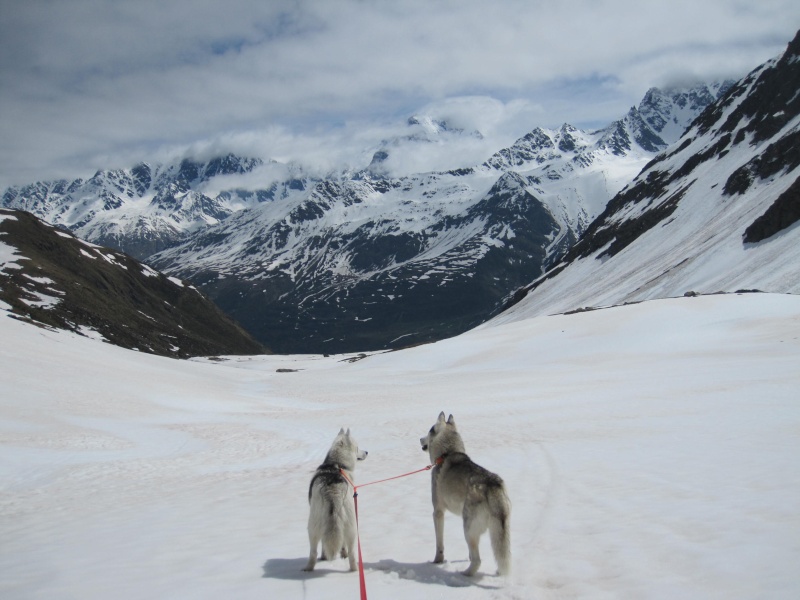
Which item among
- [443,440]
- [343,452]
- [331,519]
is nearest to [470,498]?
[443,440]

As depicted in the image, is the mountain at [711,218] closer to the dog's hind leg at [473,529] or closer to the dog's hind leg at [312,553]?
the dog's hind leg at [473,529]

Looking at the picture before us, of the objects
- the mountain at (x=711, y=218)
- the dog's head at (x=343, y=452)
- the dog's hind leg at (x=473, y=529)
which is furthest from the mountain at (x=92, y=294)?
the dog's hind leg at (x=473, y=529)

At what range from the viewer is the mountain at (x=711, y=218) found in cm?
8031

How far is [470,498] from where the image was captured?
7496mm

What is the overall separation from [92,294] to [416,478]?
5544 inches

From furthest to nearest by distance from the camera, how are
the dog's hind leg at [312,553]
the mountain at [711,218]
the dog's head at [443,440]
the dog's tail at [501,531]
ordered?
1. the mountain at [711,218]
2. the dog's head at [443,440]
3. the dog's hind leg at [312,553]
4. the dog's tail at [501,531]

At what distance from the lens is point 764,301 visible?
43000 mm

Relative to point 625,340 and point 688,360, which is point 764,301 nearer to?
point 625,340

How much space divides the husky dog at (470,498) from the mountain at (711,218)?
72050mm

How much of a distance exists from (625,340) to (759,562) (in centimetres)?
3908

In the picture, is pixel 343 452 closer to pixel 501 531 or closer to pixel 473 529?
pixel 473 529

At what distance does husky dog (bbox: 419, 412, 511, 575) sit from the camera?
719cm

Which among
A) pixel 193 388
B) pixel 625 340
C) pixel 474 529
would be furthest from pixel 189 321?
pixel 474 529

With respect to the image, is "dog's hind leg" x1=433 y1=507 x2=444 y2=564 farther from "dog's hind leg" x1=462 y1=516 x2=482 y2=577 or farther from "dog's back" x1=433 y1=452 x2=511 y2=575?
"dog's hind leg" x1=462 y1=516 x2=482 y2=577
